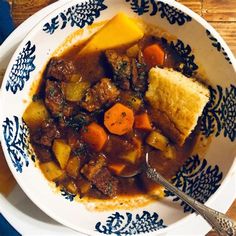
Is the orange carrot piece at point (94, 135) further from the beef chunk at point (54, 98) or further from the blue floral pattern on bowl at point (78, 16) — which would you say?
the blue floral pattern on bowl at point (78, 16)

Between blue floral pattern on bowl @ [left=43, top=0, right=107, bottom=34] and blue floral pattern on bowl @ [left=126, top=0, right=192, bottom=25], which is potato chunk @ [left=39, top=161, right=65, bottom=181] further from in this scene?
blue floral pattern on bowl @ [left=126, top=0, right=192, bottom=25]

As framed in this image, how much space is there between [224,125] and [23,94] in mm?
1055

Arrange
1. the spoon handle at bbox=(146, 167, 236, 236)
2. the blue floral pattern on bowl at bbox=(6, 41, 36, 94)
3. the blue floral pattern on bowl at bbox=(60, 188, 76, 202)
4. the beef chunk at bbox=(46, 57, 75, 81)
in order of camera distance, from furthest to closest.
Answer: the blue floral pattern on bowl at bbox=(60, 188, 76, 202) → the beef chunk at bbox=(46, 57, 75, 81) → the blue floral pattern on bowl at bbox=(6, 41, 36, 94) → the spoon handle at bbox=(146, 167, 236, 236)

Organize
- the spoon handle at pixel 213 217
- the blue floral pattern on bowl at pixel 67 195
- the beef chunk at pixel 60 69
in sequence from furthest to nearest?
the blue floral pattern on bowl at pixel 67 195, the beef chunk at pixel 60 69, the spoon handle at pixel 213 217

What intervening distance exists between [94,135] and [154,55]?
0.53 metres

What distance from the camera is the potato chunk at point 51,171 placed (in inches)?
117

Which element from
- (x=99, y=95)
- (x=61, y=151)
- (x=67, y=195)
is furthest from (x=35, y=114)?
(x=67, y=195)

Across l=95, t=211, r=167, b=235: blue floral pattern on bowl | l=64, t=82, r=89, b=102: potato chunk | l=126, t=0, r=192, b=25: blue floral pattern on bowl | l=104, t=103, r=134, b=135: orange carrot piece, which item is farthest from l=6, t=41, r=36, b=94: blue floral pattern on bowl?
l=95, t=211, r=167, b=235: blue floral pattern on bowl

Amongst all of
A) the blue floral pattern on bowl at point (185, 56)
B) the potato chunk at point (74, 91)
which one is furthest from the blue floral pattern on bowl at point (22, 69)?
the blue floral pattern on bowl at point (185, 56)

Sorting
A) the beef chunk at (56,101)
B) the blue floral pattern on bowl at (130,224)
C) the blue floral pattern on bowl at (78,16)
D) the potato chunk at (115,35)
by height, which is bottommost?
Answer: the blue floral pattern on bowl at (130,224)

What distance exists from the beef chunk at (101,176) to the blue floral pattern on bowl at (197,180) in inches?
11.5

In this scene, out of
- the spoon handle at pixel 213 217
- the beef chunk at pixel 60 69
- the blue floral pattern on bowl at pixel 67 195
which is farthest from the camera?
the blue floral pattern on bowl at pixel 67 195

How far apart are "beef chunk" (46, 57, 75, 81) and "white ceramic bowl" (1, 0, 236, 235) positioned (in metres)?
0.06

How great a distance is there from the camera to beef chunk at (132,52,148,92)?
296 cm
